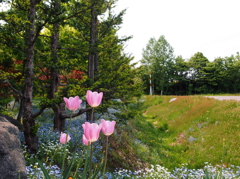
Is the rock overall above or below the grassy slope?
above

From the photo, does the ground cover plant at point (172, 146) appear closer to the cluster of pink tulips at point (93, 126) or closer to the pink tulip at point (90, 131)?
the cluster of pink tulips at point (93, 126)

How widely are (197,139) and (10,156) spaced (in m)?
8.84

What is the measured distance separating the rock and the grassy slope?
591 centimetres

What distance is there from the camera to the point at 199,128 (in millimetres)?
10750

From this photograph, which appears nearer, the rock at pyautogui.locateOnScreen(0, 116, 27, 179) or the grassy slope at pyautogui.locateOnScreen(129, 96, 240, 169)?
the rock at pyautogui.locateOnScreen(0, 116, 27, 179)

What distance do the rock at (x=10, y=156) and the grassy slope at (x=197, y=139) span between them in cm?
591

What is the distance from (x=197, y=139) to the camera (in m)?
9.80

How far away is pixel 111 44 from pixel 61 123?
540 cm

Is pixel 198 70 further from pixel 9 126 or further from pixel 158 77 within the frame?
pixel 9 126

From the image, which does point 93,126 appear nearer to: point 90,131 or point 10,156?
point 90,131

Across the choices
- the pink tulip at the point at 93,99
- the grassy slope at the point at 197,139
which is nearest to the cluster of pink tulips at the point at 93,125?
the pink tulip at the point at 93,99

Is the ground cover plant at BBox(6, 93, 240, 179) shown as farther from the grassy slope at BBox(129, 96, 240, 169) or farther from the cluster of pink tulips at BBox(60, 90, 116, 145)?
the cluster of pink tulips at BBox(60, 90, 116, 145)

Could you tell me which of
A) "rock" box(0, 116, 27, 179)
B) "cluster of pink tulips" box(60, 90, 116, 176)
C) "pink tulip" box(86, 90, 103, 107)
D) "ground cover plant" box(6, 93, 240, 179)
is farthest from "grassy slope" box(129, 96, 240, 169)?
"pink tulip" box(86, 90, 103, 107)

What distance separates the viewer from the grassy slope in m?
7.96
